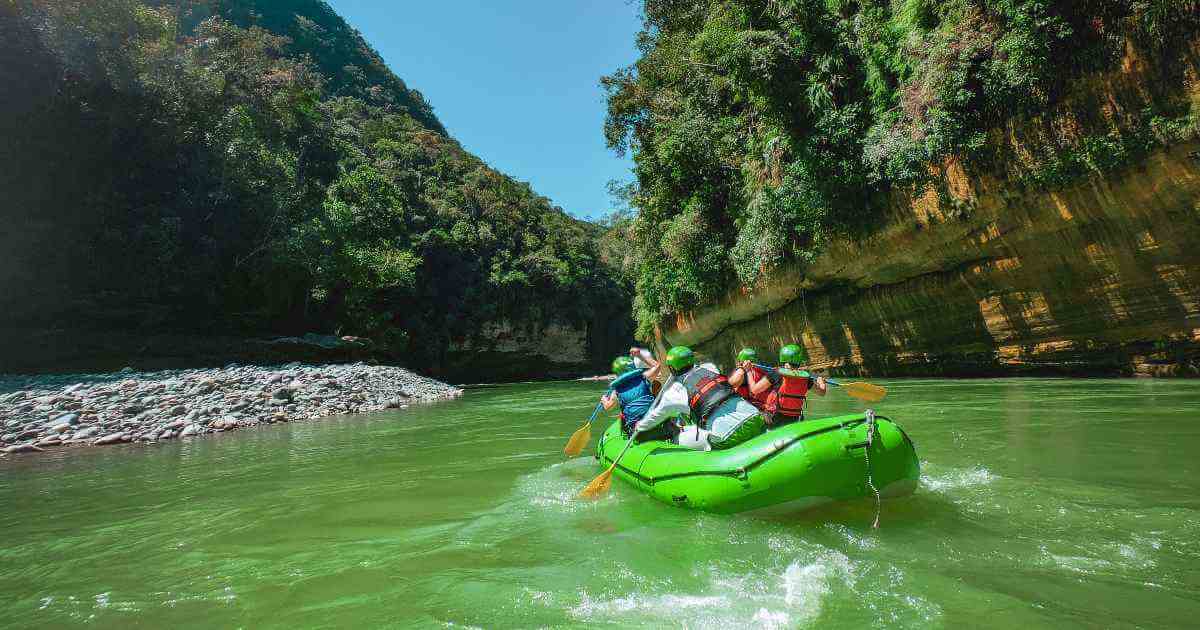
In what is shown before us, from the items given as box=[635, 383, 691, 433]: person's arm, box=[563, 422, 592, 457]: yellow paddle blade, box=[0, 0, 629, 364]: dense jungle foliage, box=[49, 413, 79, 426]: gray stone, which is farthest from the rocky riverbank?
box=[635, 383, 691, 433]: person's arm

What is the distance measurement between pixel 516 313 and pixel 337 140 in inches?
504

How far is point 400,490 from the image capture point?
4.98 m

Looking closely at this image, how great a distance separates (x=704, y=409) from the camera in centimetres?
420

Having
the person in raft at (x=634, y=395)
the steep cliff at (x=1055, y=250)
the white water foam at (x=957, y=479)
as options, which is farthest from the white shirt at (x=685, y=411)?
the steep cliff at (x=1055, y=250)

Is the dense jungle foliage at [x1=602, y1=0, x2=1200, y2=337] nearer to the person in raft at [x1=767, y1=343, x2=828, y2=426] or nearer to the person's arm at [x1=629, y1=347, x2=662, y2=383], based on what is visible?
the person in raft at [x1=767, y1=343, x2=828, y2=426]

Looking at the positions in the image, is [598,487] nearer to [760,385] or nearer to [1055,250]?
[760,385]

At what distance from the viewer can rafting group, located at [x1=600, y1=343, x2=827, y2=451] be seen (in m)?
4.06

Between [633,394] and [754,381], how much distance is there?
3.51ft

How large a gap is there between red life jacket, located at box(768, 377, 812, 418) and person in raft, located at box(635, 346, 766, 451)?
2.57 ft

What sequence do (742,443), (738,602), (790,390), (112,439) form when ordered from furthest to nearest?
(112,439), (790,390), (742,443), (738,602)

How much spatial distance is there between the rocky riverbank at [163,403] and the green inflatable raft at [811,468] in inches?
367

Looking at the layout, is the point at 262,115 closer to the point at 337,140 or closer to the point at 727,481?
the point at 337,140

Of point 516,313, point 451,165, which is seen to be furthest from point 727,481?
point 451,165

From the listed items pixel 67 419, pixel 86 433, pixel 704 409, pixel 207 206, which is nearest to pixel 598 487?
pixel 704 409
